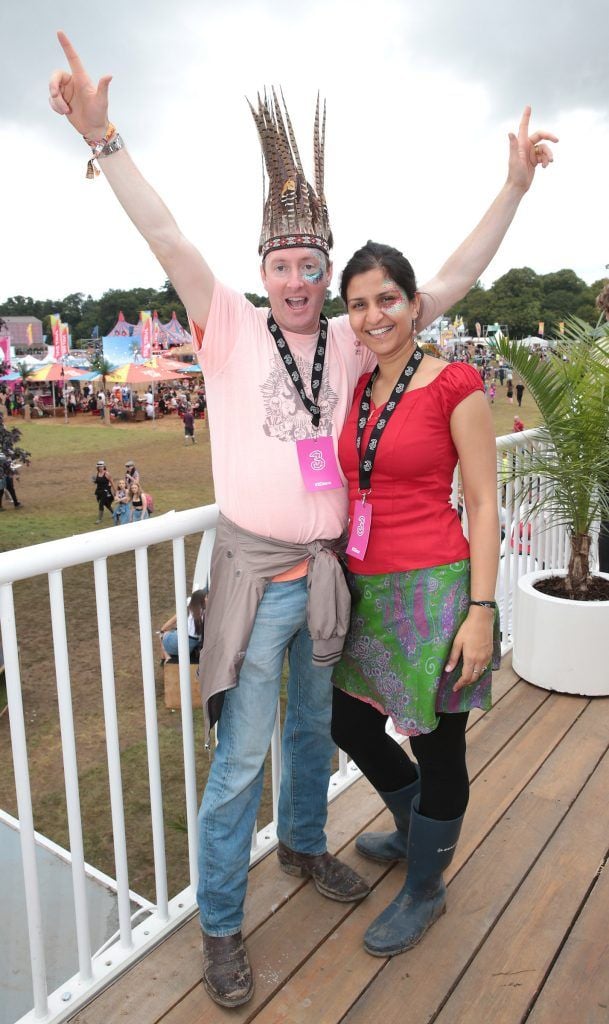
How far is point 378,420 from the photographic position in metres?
1.61

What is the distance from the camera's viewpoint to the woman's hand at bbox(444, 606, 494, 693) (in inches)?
63.1

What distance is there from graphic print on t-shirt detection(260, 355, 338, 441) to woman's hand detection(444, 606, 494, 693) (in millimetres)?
519

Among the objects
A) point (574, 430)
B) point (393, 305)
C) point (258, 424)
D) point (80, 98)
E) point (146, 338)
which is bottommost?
point (574, 430)

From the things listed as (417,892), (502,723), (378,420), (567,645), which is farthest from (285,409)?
(567,645)

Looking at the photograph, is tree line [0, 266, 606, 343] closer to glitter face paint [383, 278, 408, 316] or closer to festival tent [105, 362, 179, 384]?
festival tent [105, 362, 179, 384]

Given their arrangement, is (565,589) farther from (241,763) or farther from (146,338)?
(146,338)

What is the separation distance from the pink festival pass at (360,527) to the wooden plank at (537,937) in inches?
38.8

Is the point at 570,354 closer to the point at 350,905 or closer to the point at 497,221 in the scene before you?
the point at 497,221

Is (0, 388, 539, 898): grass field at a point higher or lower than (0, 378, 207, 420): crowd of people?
lower

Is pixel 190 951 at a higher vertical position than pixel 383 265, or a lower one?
lower

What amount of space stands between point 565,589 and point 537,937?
173 cm

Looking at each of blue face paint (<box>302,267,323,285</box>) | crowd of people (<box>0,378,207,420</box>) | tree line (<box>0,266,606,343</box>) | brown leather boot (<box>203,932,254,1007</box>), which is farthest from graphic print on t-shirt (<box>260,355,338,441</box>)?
tree line (<box>0,266,606,343</box>)

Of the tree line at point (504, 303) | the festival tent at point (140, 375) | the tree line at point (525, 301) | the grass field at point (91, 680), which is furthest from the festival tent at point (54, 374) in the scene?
the tree line at point (525, 301)

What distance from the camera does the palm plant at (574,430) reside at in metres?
3.02
